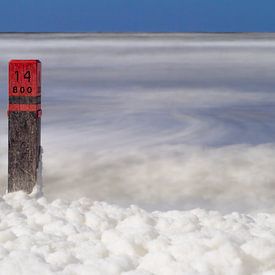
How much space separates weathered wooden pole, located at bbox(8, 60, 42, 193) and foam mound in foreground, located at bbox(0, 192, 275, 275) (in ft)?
1.93

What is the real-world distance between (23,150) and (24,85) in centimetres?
43

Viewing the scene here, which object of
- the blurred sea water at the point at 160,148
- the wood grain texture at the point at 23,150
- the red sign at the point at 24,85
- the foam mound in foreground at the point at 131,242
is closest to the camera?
the foam mound in foreground at the point at 131,242

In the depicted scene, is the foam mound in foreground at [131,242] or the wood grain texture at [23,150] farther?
the wood grain texture at [23,150]

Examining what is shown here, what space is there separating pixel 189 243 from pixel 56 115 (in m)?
7.45

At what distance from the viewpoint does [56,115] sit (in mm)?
10828

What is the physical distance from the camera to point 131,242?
3.64 m

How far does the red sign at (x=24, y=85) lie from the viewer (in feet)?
16.1

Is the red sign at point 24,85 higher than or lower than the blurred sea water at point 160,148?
higher

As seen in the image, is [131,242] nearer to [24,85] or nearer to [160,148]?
[24,85]

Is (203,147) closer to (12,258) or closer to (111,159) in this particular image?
(111,159)

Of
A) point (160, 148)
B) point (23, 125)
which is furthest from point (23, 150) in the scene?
point (160, 148)

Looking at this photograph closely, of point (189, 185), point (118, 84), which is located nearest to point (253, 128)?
point (189, 185)

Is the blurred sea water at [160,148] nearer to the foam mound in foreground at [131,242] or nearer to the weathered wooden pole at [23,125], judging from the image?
the weathered wooden pole at [23,125]

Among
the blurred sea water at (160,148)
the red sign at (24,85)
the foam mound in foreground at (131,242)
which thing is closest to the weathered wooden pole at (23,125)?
the red sign at (24,85)
